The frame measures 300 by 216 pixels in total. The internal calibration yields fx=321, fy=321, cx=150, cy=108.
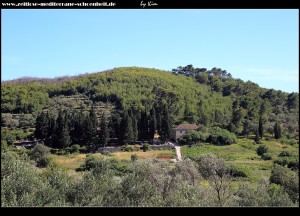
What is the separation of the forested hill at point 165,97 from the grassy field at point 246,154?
518 cm

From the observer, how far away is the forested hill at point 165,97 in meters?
57.5

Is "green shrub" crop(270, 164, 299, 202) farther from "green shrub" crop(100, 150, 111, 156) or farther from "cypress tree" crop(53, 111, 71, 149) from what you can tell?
"cypress tree" crop(53, 111, 71, 149)

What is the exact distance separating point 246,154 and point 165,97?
37922 millimetres

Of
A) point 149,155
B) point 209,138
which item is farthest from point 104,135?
point 209,138

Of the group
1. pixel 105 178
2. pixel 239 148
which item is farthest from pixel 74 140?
pixel 105 178

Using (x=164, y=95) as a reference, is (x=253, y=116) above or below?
below

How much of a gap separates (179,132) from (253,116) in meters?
14.1

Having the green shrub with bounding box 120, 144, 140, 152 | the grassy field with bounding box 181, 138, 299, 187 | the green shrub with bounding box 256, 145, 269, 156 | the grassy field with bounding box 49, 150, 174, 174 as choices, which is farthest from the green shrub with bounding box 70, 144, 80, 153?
the green shrub with bounding box 256, 145, 269, 156

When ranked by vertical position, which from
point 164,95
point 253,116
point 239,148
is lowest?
point 239,148

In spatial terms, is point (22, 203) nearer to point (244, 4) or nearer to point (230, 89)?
point (244, 4)

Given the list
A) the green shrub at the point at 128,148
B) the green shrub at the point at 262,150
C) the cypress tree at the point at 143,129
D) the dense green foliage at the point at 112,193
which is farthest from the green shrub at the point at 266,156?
the dense green foliage at the point at 112,193

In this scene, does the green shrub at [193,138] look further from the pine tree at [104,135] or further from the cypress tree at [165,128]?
the pine tree at [104,135]

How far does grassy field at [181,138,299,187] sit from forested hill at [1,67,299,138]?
204 inches

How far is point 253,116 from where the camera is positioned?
5575cm
